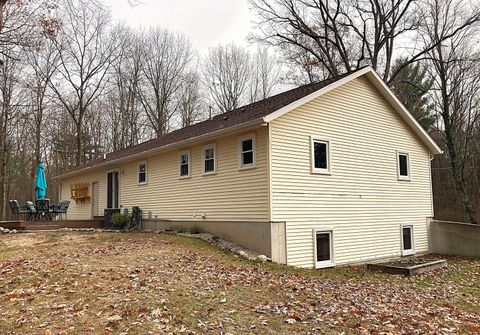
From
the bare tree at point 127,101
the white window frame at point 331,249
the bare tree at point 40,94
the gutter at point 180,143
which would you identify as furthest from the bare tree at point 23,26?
the bare tree at point 127,101

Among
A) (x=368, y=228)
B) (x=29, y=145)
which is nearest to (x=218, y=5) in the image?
(x=368, y=228)

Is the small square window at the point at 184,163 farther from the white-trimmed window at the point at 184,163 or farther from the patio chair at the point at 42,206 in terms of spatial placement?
the patio chair at the point at 42,206

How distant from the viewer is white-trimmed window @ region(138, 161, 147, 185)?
1737 centimetres

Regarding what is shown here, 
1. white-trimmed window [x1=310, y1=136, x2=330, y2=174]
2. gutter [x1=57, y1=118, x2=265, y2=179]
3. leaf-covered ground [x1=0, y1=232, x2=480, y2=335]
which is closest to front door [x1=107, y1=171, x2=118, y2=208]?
gutter [x1=57, y1=118, x2=265, y2=179]

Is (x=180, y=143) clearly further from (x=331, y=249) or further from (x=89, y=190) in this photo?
(x=89, y=190)

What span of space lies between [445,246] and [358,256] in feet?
19.1

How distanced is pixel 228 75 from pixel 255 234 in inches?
1120

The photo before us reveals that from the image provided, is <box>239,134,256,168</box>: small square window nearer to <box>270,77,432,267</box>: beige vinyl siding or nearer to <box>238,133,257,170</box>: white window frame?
<box>238,133,257,170</box>: white window frame

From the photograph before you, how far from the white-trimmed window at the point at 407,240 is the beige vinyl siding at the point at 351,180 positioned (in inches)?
10.7

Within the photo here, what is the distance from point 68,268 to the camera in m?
8.12

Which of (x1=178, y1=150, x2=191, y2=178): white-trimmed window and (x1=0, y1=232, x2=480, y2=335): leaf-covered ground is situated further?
(x1=178, y1=150, x2=191, y2=178): white-trimmed window

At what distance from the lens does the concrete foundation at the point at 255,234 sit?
11054 mm

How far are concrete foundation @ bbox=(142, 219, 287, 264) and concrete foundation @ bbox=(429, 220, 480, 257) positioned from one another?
9475 mm

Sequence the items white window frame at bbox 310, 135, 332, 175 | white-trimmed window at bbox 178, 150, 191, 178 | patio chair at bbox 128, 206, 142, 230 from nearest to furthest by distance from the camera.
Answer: white window frame at bbox 310, 135, 332, 175
white-trimmed window at bbox 178, 150, 191, 178
patio chair at bbox 128, 206, 142, 230
